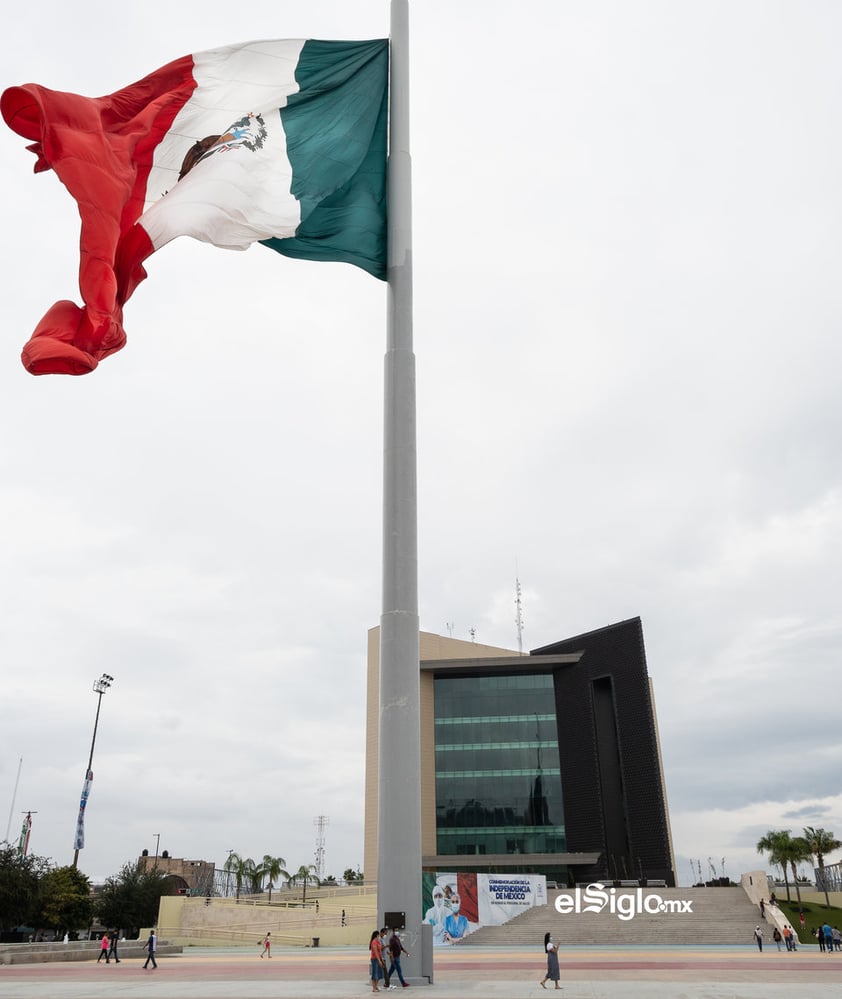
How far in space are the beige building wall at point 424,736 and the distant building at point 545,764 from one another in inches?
6.3

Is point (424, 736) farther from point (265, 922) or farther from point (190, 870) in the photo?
point (190, 870)

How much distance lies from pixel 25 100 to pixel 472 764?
66.7 metres

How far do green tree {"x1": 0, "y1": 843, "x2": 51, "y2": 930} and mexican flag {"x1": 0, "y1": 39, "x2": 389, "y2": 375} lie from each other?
162ft

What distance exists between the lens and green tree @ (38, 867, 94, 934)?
57.6 metres

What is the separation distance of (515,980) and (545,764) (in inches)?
2064

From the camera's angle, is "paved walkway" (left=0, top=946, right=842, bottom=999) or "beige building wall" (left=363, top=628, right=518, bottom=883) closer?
"paved walkway" (left=0, top=946, right=842, bottom=999)

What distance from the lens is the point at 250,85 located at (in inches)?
632

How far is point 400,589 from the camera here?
15.0 m

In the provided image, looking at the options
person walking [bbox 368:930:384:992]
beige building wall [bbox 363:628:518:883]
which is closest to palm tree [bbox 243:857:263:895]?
beige building wall [bbox 363:628:518:883]

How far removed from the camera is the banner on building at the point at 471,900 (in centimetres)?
4369

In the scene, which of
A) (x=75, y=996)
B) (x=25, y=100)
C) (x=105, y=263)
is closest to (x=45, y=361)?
(x=105, y=263)

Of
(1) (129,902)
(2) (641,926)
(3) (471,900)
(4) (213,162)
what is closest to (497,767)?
(3) (471,900)

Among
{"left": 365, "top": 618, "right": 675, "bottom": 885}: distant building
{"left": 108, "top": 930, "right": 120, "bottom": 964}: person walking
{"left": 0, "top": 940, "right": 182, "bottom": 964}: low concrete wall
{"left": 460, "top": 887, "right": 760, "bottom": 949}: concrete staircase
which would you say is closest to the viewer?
{"left": 0, "top": 940, "right": 182, "bottom": 964}: low concrete wall

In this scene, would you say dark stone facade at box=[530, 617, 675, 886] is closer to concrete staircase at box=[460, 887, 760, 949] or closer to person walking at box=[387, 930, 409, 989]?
concrete staircase at box=[460, 887, 760, 949]
